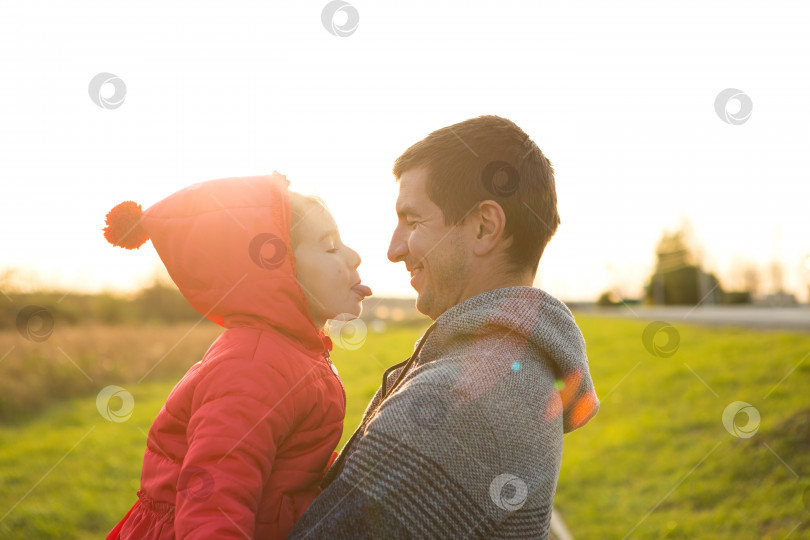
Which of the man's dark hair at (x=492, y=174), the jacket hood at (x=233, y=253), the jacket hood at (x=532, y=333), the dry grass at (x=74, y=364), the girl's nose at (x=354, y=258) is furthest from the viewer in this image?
the dry grass at (x=74, y=364)

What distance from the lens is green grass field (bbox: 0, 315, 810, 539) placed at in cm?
584

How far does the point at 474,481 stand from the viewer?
63.1 inches

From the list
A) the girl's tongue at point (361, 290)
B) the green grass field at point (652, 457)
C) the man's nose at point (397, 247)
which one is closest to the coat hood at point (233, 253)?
the girl's tongue at point (361, 290)

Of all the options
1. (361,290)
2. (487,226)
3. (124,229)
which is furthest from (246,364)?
(487,226)

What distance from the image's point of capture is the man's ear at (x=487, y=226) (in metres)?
2.31

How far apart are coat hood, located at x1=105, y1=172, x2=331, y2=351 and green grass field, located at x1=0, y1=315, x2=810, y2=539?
16.1ft

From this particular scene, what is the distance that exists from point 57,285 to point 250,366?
2255cm

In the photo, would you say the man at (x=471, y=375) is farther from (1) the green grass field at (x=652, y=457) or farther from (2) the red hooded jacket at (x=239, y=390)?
(1) the green grass field at (x=652, y=457)

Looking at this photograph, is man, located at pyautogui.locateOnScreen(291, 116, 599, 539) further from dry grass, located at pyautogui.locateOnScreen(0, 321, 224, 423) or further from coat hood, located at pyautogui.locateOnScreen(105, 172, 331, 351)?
dry grass, located at pyautogui.locateOnScreen(0, 321, 224, 423)

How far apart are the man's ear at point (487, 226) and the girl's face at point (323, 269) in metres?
0.50

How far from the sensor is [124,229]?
2375 millimetres

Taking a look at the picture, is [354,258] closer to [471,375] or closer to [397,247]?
[397,247]

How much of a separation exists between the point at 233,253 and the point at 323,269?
0.35 m

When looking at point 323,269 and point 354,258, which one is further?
point 354,258
